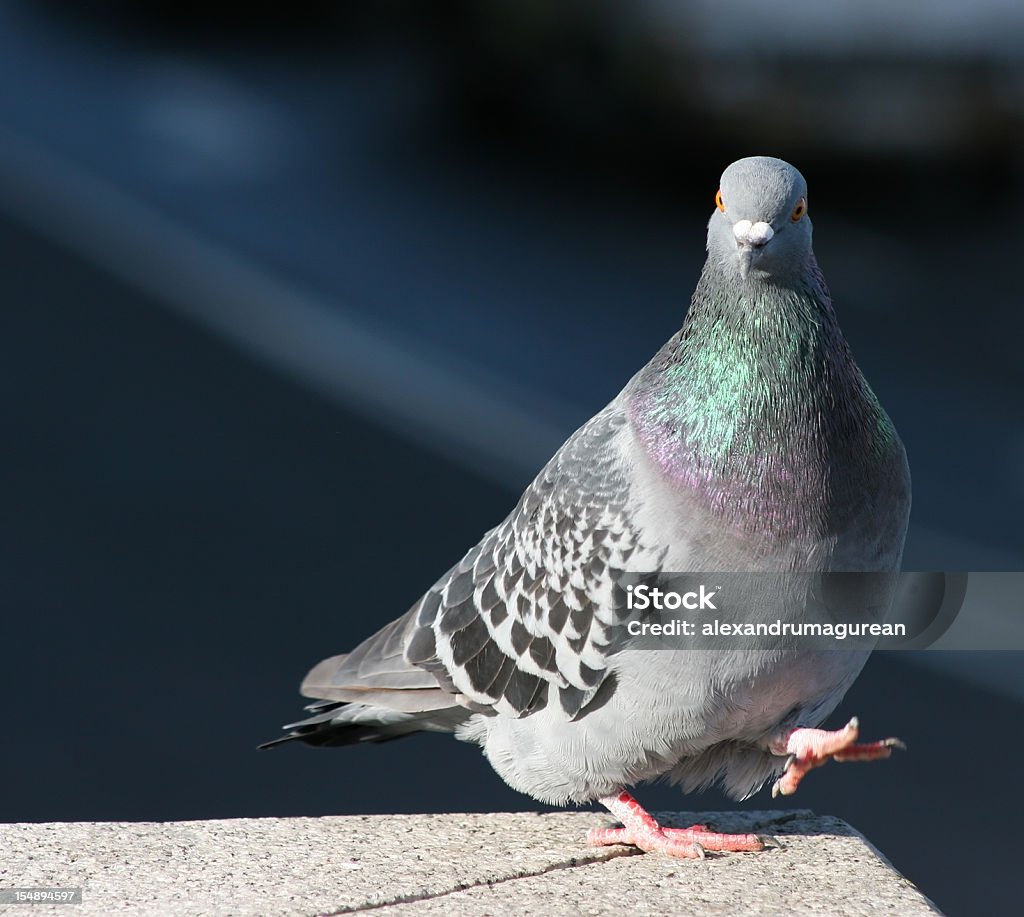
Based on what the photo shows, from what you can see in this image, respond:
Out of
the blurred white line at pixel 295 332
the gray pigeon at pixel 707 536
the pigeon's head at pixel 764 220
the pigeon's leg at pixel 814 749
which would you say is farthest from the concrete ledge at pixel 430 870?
the blurred white line at pixel 295 332

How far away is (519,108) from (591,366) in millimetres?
3167

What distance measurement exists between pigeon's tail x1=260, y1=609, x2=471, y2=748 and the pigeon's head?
4.93 ft

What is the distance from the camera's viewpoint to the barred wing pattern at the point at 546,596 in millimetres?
3518

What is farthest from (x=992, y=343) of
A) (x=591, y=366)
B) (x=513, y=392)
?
(x=513, y=392)

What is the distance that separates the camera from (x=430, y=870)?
3.56 meters

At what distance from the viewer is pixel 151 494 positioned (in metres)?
9.21

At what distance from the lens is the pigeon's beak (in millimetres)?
3188

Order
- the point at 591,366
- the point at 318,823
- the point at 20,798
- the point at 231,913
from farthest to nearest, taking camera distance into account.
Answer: the point at 591,366 → the point at 20,798 → the point at 318,823 → the point at 231,913

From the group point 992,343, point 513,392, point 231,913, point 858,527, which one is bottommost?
point 231,913

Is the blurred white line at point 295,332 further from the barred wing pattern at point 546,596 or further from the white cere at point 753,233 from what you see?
the white cere at point 753,233

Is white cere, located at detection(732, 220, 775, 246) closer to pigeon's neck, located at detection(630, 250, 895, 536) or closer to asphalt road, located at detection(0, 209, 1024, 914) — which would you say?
pigeon's neck, located at detection(630, 250, 895, 536)

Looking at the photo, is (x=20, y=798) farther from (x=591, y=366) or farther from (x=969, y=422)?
(x=969, y=422)

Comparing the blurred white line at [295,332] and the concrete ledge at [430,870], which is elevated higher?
the blurred white line at [295,332]

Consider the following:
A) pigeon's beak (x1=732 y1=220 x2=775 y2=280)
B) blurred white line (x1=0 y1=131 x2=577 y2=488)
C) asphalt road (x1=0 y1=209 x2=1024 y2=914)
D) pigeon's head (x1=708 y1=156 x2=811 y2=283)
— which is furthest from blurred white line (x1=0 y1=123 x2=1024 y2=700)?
pigeon's beak (x1=732 y1=220 x2=775 y2=280)
